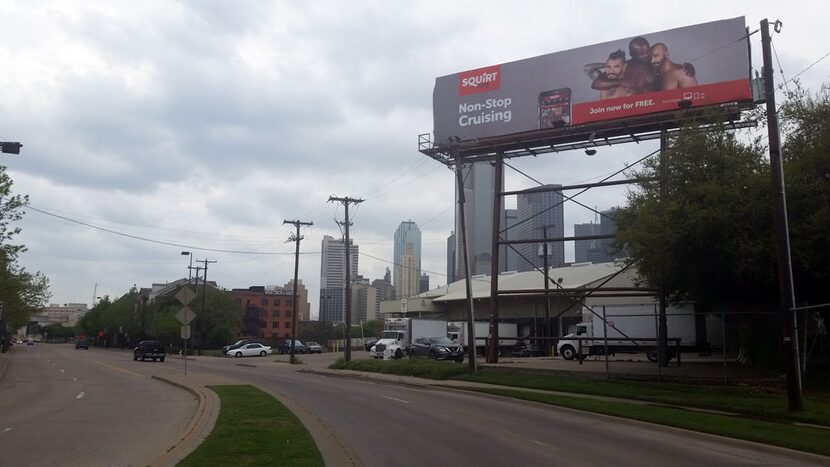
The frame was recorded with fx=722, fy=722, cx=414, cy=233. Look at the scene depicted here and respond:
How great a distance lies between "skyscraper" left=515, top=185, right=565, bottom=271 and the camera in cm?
5306

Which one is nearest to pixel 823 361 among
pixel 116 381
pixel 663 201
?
pixel 663 201

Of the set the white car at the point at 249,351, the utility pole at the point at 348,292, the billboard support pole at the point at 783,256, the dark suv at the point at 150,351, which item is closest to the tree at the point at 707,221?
the billboard support pole at the point at 783,256

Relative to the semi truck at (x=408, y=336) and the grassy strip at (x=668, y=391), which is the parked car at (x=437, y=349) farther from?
the grassy strip at (x=668, y=391)

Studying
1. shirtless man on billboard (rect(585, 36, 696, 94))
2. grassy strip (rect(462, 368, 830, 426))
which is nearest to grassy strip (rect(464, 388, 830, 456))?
grassy strip (rect(462, 368, 830, 426))

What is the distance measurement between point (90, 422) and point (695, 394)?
54.7 feet

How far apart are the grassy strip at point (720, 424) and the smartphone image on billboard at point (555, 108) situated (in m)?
17.2

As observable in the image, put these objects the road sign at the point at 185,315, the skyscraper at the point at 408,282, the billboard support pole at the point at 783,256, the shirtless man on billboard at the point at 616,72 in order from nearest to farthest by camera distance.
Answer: the billboard support pole at the point at 783,256
the road sign at the point at 185,315
the shirtless man on billboard at the point at 616,72
the skyscraper at the point at 408,282

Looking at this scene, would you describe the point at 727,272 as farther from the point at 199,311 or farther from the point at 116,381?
the point at 199,311

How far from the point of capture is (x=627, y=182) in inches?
1235

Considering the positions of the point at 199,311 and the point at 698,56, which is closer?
the point at 698,56

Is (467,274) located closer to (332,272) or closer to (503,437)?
(503,437)

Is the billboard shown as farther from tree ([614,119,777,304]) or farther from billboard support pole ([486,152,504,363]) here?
tree ([614,119,777,304])

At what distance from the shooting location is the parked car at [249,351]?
7000 cm

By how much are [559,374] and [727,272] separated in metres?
7.97
